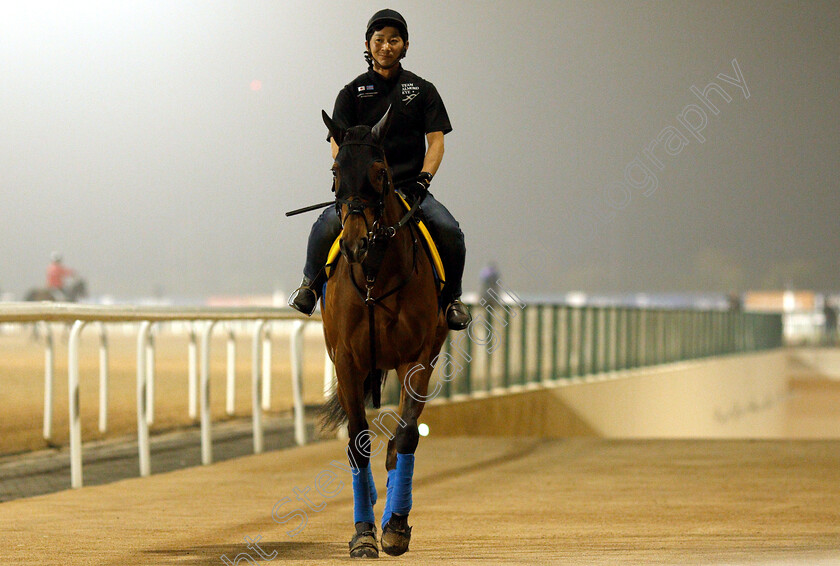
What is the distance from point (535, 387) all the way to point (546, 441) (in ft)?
13.0

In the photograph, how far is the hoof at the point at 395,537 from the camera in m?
5.65

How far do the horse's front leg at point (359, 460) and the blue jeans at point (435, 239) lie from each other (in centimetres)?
58

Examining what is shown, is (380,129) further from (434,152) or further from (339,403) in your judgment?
(339,403)

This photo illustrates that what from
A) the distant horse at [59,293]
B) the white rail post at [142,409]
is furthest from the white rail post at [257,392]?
the distant horse at [59,293]

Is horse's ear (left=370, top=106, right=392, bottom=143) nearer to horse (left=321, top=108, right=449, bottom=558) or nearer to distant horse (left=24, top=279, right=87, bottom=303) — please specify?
horse (left=321, top=108, right=449, bottom=558)

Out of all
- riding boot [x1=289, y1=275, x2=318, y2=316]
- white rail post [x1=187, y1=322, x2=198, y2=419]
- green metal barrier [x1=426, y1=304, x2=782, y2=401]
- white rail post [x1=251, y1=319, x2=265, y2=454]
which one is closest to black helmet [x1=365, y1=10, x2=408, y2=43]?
→ riding boot [x1=289, y1=275, x2=318, y2=316]

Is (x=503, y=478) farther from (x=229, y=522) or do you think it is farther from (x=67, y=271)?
(x=67, y=271)

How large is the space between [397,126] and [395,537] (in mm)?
1804

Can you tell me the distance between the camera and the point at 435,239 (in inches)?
243

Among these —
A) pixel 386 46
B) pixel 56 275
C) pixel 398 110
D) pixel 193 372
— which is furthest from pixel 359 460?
pixel 56 275

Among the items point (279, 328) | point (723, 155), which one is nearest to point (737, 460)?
point (279, 328)

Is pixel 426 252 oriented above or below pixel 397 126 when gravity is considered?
below

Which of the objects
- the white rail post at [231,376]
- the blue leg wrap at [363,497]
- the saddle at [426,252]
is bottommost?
the white rail post at [231,376]

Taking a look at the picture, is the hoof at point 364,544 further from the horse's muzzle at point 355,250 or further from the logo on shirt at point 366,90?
the logo on shirt at point 366,90
